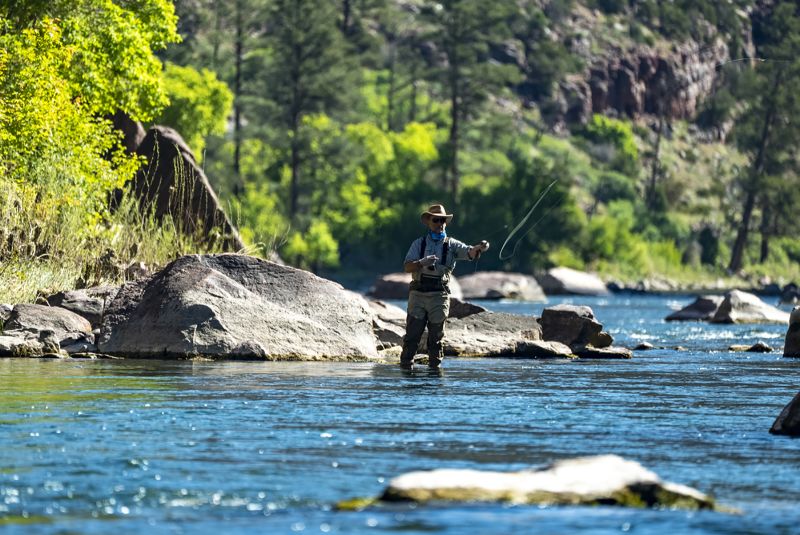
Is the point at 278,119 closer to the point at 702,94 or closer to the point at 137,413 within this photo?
the point at 137,413

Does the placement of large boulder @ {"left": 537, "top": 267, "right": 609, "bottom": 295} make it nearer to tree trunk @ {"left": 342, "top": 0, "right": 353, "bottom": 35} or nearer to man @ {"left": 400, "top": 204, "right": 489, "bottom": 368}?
tree trunk @ {"left": 342, "top": 0, "right": 353, "bottom": 35}

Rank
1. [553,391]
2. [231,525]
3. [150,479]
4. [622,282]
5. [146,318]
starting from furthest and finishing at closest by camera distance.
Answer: [622,282] → [146,318] → [553,391] → [150,479] → [231,525]

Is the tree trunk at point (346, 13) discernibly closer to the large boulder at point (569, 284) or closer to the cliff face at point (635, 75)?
the cliff face at point (635, 75)

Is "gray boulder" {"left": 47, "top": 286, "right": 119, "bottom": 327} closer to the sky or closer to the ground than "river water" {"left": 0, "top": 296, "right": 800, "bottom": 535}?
closer to the sky

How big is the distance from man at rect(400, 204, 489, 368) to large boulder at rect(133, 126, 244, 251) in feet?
26.2

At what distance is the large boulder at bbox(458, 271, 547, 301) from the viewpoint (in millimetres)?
58281

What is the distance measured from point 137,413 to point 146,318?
6.70 m

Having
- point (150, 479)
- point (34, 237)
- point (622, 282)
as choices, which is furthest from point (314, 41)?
point (150, 479)

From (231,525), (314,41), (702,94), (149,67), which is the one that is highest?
(702,94)

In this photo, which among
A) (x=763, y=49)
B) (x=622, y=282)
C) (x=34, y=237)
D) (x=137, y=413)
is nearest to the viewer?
(x=137, y=413)

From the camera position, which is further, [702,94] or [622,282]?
[702,94]

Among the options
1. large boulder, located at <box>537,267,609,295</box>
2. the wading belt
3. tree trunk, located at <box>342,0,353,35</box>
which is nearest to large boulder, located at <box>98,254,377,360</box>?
the wading belt

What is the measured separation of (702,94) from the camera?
151500 millimetres

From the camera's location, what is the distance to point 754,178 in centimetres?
9094
